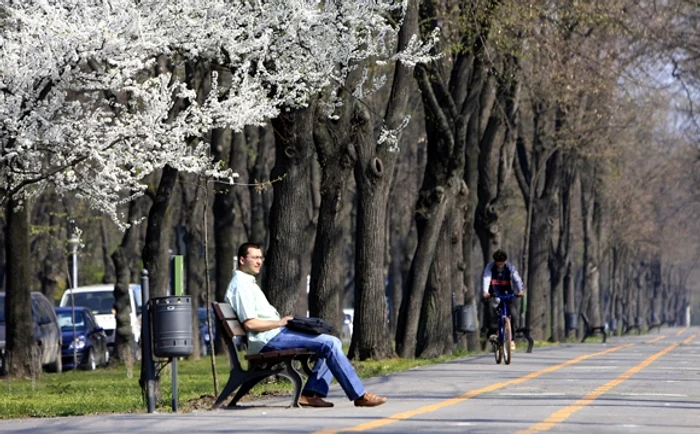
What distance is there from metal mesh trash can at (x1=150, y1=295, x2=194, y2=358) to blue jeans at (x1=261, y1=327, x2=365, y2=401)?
78cm

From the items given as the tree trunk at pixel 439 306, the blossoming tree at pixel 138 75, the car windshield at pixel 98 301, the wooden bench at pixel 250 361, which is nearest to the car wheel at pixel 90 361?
the car windshield at pixel 98 301

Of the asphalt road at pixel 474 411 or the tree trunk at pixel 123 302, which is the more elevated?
the tree trunk at pixel 123 302

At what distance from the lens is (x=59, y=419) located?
14.5 metres

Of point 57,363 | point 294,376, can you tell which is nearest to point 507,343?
point 294,376

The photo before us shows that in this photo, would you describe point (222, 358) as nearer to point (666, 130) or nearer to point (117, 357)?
point (117, 357)

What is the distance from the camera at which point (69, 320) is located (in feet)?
122

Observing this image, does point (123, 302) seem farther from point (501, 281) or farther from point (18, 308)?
point (501, 281)

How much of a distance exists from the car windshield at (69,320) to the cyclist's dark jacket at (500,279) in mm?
13800

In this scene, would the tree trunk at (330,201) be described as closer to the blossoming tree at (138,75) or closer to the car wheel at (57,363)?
the blossoming tree at (138,75)

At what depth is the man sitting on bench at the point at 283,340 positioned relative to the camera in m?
14.5

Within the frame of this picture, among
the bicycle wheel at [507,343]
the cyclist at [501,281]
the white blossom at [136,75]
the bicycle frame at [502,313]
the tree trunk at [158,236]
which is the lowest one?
the bicycle wheel at [507,343]

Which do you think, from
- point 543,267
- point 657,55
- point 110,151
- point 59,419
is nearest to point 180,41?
point 110,151

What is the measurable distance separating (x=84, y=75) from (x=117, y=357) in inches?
608

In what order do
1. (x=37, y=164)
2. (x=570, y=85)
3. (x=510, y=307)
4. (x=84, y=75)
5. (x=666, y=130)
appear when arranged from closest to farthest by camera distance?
(x=84, y=75)
(x=37, y=164)
(x=510, y=307)
(x=570, y=85)
(x=666, y=130)
